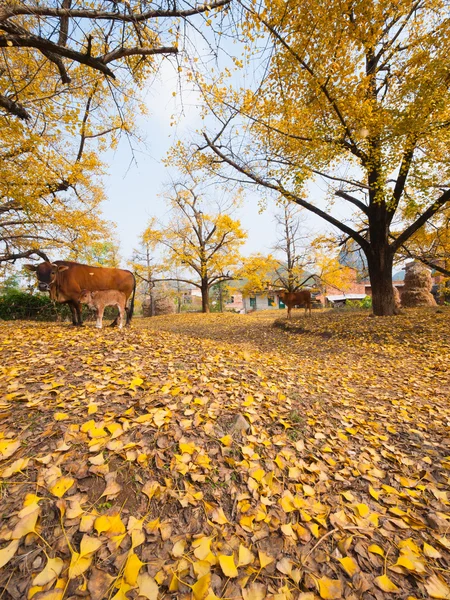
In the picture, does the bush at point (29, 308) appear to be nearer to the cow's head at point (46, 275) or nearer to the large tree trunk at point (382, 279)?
the cow's head at point (46, 275)

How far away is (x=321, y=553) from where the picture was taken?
152cm

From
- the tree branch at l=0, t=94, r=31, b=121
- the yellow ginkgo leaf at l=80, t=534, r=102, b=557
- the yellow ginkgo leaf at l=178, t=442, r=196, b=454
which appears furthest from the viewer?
the tree branch at l=0, t=94, r=31, b=121

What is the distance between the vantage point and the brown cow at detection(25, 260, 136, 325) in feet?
17.1

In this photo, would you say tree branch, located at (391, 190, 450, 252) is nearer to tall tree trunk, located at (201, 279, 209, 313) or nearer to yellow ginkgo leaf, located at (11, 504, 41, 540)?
yellow ginkgo leaf, located at (11, 504, 41, 540)

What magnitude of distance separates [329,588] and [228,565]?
532 mm

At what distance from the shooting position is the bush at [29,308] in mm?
11922

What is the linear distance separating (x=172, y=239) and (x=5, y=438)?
18.0 metres

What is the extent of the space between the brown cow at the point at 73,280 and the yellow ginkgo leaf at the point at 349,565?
19.4 ft

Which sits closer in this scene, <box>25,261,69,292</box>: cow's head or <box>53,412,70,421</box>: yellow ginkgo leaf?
<box>53,412,70,421</box>: yellow ginkgo leaf

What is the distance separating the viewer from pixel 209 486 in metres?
1.84

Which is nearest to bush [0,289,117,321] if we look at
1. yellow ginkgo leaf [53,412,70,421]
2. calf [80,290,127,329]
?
calf [80,290,127,329]

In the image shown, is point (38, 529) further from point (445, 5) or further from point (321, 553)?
point (445, 5)

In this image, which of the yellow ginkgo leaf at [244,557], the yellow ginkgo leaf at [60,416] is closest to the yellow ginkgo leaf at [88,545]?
the yellow ginkgo leaf at [244,557]

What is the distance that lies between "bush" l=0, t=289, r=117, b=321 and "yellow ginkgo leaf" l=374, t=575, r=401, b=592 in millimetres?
12977
